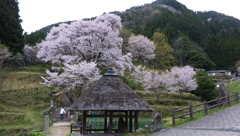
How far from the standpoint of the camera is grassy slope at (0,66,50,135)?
20.3m

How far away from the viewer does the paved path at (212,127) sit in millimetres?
10695

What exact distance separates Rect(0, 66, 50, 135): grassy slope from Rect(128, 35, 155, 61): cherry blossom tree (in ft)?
60.3

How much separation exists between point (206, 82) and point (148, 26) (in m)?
34.3

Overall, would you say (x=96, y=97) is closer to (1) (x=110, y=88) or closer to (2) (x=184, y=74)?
(1) (x=110, y=88)

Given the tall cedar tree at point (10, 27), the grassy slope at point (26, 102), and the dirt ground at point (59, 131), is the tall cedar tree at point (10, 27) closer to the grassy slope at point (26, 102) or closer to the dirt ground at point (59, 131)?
the grassy slope at point (26, 102)

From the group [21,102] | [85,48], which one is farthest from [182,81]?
[21,102]

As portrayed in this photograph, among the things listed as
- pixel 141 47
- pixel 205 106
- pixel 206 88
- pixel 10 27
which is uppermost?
pixel 10 27

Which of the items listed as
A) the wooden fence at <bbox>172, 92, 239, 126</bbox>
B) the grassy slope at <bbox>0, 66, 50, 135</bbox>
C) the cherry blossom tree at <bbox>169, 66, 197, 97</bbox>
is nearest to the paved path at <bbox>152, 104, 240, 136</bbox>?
the wooden fence at <bbox>172, 92, 239, 126</bbox>

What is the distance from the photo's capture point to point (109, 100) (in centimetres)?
1162

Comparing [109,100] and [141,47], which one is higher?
[141,47]

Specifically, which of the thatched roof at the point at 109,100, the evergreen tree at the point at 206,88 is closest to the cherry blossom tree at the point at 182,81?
the evergreen tree at the point at 206,88

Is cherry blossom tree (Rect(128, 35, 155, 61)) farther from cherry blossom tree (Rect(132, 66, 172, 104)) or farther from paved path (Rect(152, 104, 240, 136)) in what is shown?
paved path (Rect(152, 104, 240, 136))

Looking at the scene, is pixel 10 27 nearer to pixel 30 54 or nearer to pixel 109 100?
pixel 30 54

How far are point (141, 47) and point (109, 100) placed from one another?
110 feet
